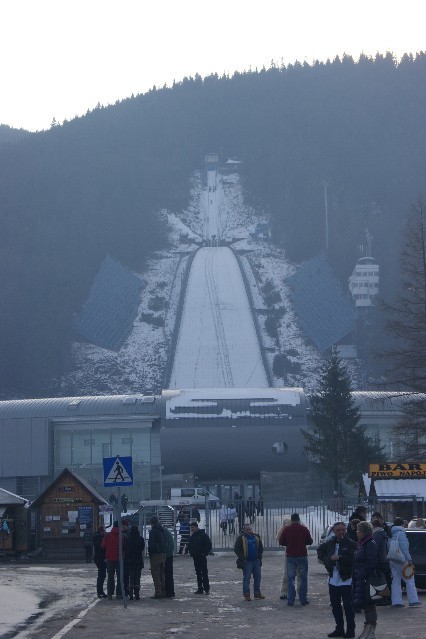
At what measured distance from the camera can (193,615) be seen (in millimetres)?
18188

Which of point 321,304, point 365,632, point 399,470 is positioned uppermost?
point 321,304

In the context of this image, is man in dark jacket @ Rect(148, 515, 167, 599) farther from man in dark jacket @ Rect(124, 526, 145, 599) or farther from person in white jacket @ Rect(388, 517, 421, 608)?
person in white jacket @ Rect(388, 517, 421, 608)

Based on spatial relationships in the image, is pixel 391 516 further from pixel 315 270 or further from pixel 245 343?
pixel 315 270

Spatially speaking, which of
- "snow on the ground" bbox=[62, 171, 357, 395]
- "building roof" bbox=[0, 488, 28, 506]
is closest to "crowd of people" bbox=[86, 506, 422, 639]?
"building roof" bbox=[0, 488, 28, 506]

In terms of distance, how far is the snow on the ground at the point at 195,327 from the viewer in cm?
11338

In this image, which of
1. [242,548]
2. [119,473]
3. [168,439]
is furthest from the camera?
[168,439]

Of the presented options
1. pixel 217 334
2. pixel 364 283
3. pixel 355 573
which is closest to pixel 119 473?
pixel 355 573

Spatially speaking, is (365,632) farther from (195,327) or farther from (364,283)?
(364,283)

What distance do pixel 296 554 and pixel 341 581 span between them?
3.79 meters

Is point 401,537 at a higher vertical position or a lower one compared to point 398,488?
lower

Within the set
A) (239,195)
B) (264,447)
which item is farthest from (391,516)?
(239,195)

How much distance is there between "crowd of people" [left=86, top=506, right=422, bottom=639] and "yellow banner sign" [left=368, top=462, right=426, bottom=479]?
10.4 m

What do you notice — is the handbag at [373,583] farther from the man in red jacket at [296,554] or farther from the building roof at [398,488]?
the building roof at [398,488]

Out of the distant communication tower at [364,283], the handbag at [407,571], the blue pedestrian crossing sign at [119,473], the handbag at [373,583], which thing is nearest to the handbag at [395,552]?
the handbag at [407,571]
